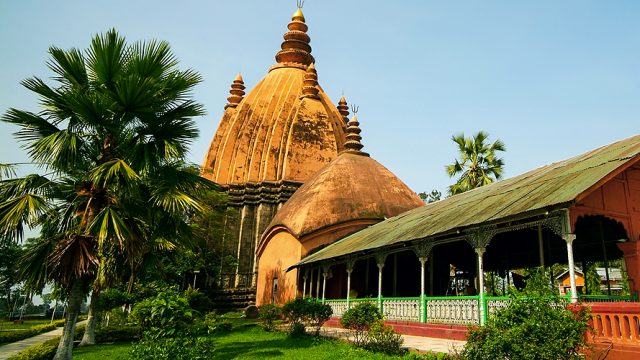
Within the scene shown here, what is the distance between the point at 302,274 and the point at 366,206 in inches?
175

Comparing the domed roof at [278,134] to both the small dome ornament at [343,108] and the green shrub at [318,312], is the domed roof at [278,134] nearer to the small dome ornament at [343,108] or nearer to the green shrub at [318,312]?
the small dome ornament at [343,108]

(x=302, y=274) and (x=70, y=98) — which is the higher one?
(x=70, y=98)

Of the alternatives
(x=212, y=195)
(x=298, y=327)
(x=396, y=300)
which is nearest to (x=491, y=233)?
(x=396, y=300)

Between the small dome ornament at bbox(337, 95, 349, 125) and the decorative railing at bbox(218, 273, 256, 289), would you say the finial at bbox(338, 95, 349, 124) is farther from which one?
the decorative railing at bbox(218, 273, 256, 289)

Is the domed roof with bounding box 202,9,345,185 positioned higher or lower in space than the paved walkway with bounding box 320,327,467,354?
higher

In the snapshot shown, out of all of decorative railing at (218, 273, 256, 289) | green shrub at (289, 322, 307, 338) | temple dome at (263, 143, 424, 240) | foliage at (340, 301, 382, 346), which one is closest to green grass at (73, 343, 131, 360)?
green shrub at (289, 322, 307, 338)

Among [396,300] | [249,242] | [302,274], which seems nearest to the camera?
[396,300]

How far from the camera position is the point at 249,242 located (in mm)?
29641

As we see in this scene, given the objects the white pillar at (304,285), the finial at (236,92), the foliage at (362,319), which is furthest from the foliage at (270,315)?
the finial at (236,92)

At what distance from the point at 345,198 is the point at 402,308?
1017 centimetres

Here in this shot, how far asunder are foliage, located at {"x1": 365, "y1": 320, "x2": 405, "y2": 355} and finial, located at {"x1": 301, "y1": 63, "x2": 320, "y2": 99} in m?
28.0

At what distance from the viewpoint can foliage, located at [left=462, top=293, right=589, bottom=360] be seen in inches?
225

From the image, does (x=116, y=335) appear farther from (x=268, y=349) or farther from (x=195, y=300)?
(x=268, y=349)

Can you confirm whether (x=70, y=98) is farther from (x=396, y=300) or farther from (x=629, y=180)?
(x=629, y=180)
